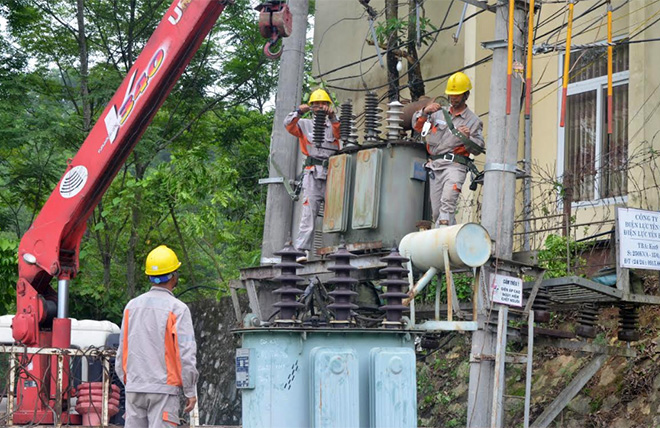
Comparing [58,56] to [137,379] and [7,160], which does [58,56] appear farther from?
[137,379]

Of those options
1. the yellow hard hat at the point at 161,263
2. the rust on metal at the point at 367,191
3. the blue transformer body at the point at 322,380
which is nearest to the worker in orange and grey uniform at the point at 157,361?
the yellow hard hat at the point at 161,263

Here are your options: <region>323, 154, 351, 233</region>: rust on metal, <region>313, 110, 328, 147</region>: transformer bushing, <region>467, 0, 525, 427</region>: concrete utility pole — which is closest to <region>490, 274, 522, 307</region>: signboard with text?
<region>467, 0, 525, 427</region>: concrete utility pole

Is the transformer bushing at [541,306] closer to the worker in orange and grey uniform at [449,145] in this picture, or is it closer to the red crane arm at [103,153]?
the worker in orange and grey uniform at [449,145]

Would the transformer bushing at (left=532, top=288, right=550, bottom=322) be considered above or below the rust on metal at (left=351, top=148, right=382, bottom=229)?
below

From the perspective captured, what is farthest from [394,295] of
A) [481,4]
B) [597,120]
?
[597,120]

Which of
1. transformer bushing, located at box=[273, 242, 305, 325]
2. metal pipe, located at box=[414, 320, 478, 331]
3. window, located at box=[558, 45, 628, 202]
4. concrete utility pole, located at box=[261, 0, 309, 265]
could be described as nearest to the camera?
transformer bushing, located at box=[273, 242, 305, 325]

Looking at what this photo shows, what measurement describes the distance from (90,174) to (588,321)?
605 centimetres

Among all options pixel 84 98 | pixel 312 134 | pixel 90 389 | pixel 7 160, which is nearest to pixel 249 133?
pixel 84 98

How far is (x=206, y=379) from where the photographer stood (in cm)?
1805

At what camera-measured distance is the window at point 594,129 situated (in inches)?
600

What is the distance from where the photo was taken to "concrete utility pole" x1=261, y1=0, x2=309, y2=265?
42.7 ft

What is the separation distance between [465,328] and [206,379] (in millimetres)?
8578

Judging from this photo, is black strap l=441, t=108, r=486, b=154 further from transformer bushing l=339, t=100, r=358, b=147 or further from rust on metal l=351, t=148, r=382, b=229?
transformer bushing l=339, t=100, r=358, b=147

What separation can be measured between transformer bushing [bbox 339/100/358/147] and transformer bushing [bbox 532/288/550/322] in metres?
2.82
